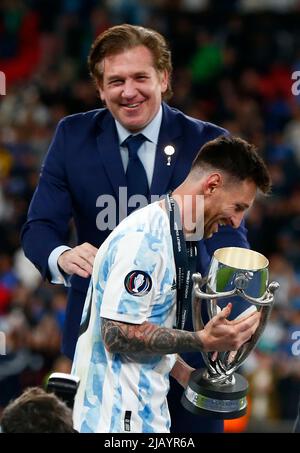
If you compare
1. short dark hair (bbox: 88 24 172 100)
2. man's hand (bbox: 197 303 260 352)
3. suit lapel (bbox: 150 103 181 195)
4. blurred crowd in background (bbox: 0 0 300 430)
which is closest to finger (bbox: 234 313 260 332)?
man's hand (bbox: 197 303 260 352)

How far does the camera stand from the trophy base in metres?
3.41

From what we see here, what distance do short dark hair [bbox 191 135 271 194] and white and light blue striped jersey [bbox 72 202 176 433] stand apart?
9.8 inches

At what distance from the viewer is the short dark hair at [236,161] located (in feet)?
11.2

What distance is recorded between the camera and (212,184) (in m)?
3.38

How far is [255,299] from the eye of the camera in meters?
3.25

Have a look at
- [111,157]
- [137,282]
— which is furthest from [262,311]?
[111,157]

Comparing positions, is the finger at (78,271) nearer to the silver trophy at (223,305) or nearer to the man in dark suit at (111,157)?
the man in dark suit at (111,157)

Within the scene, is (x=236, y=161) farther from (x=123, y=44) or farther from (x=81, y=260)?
(x=123, y=44)

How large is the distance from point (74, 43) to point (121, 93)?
6.33 m

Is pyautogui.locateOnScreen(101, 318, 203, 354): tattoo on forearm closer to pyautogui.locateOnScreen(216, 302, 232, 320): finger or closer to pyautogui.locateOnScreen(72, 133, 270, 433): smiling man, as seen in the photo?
pyautogui.locateOnScreen(72, 133, 270, 433): smiling man

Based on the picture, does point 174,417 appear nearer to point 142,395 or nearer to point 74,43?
point 142,395

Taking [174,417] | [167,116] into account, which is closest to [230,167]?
[167,116]

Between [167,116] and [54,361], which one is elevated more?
[167,116]

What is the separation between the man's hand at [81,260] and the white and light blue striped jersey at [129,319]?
0.18 meters
